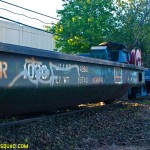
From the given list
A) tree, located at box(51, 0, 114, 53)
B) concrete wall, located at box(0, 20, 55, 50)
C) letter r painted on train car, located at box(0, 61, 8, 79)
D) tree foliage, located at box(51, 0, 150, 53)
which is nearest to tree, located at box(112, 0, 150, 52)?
tree foliage, located at box(51, 0, 150, 53)

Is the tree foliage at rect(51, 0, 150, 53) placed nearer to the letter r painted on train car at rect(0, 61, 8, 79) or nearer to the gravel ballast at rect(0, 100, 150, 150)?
the gravel ballast at rect(0, 100, 150, 150)

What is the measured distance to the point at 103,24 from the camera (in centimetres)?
2580

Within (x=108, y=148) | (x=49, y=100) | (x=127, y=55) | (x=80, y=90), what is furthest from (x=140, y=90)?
(x=108, y=148)

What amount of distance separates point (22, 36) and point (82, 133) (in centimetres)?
3459

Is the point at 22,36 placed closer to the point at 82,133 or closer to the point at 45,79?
the point at 45,79

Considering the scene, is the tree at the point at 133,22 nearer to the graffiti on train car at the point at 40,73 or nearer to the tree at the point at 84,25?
the tree at the point at 84,25

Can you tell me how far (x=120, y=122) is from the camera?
8.45 metres

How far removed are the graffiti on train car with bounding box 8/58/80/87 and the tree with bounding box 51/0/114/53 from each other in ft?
55.1

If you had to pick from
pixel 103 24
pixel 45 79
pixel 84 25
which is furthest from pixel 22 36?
pixel 45 79

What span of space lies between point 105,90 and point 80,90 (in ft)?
6.71

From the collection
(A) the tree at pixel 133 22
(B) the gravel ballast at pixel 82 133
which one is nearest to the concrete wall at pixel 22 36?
(A) the tree at pixel 133 22

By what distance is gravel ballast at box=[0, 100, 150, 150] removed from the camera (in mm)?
5750

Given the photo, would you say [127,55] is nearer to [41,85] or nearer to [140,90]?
[140,90]

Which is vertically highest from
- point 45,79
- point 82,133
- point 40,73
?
point 40,73
